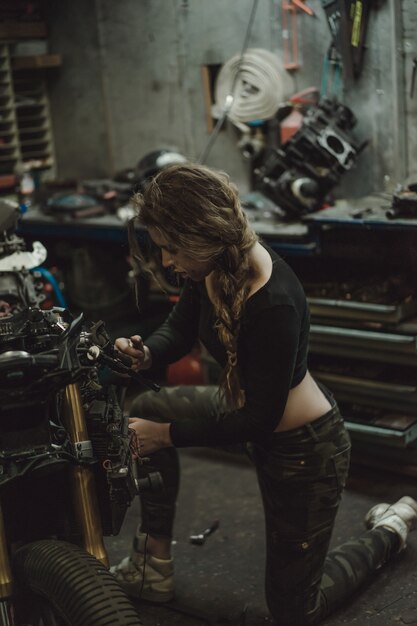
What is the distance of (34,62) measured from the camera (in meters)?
5.14

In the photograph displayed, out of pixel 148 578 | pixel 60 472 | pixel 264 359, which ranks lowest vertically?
pixel 148 578

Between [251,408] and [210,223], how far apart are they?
1.69ft

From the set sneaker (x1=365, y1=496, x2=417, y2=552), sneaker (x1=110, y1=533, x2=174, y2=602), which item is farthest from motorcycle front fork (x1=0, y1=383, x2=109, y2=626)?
sneaker (x1=365, y1=496, x2=417, y2=552)

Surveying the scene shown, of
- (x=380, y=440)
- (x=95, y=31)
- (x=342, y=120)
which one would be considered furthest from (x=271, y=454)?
(x=95, y=31)

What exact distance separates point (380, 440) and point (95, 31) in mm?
3001

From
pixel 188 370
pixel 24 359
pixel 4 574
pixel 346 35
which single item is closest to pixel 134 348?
pixel 24 359

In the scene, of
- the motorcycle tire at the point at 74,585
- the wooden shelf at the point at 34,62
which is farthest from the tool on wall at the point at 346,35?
the motorcycle tire at the point at 74,585

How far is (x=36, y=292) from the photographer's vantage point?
330 cm

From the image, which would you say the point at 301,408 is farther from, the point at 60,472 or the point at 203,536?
the point at 203,536

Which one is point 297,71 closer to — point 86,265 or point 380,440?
point 86,265

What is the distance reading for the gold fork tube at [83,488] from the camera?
2006 mm

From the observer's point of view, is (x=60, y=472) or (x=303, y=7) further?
(x=303, y=7)

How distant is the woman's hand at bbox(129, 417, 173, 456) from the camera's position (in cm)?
231

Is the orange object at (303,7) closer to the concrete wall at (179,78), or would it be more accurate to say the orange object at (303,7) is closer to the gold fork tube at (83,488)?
the concrete wall at (179,78)
